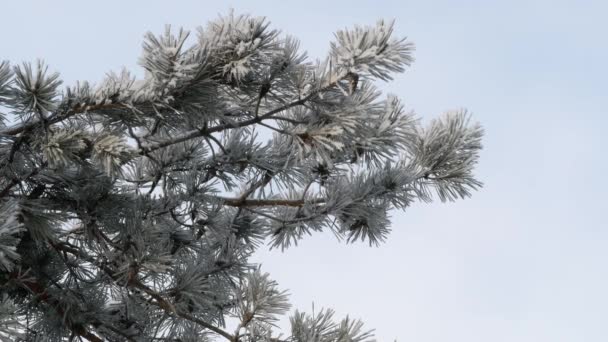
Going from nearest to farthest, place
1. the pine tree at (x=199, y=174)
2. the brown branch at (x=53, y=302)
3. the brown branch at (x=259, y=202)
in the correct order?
the pine tree at (x=199, y=174)
the brown branch at (x=53, y=302)
the brown branch at (x=259, y=202)

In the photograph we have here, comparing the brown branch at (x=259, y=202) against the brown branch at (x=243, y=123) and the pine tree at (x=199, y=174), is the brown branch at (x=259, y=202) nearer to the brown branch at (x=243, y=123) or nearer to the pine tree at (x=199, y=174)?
the pine tree at (x=199, y=174)

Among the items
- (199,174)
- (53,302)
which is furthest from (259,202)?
(53,302)

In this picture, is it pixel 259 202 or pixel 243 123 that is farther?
pixel 259 202

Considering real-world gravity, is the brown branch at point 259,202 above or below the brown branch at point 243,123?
above

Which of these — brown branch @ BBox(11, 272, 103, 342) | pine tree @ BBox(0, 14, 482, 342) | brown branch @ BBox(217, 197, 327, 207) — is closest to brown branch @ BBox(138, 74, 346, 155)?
pine tree @ BBox(0, 14, 482, 342)

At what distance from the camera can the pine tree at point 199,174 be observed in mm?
2439

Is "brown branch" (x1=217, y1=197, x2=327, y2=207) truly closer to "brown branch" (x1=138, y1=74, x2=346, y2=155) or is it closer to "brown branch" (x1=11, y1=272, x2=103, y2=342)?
"brown branch" (x1=138, y1=74, x2=346, y2=155)

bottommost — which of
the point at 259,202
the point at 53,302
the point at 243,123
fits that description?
the point at 53,302

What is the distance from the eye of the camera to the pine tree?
2439mm

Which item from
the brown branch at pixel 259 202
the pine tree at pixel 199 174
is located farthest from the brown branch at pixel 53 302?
the brown branch at pixel 259 202

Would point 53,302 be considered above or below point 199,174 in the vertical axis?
below

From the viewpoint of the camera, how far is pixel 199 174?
315 cm

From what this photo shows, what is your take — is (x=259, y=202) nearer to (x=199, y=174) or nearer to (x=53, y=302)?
(x=199, y=174)

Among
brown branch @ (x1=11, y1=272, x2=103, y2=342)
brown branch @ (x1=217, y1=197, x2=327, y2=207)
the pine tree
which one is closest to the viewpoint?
A: the pine tree
